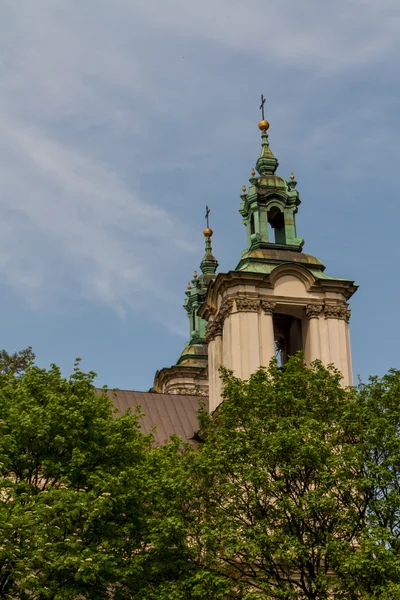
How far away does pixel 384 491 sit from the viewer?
21469 millimetres

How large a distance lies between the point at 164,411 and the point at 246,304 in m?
5.95

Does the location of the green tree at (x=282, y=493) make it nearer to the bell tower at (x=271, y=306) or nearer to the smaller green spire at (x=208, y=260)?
the bell tower at (x=271, y=306)

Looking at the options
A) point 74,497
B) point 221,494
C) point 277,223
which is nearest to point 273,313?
point 277,223

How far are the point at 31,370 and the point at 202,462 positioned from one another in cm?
477

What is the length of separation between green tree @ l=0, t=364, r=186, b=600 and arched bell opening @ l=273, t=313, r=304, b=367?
1187 cm

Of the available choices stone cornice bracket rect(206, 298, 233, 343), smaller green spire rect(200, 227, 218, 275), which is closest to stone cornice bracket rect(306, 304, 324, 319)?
stone cornice bracket rect(206, 298, 233, 343)

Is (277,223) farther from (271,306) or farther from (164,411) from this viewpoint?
(164,411)

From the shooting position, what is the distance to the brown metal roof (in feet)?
113

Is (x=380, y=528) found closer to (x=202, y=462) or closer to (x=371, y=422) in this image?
(x=371, y=422)

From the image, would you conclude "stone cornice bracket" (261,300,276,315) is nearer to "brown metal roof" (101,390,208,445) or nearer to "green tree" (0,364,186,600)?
"brown metal roof" (101,390,208,445)

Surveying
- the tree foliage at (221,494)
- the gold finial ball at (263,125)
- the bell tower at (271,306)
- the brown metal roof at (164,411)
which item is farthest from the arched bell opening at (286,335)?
the tree foliage at (221,494)

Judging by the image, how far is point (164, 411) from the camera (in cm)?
3588

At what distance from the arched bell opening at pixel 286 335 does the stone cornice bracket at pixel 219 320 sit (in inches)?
89.7

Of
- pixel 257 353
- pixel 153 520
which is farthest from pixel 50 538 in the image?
pixel 257 353
